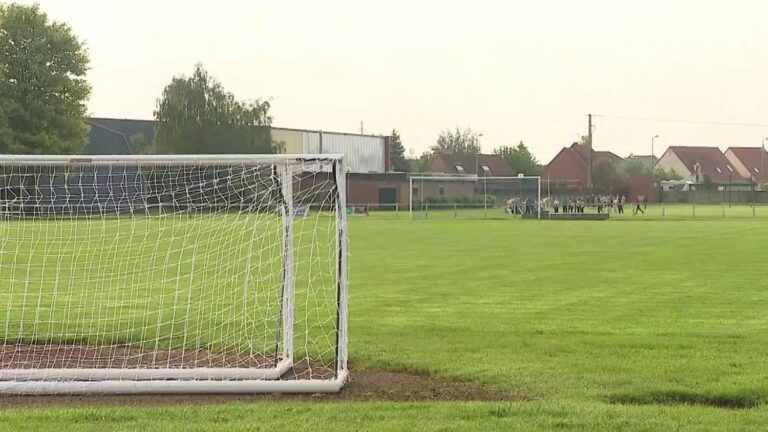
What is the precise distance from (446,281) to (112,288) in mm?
5901

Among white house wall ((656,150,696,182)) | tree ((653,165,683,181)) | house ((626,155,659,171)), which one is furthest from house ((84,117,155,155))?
white house wall ((656,150,696,182))

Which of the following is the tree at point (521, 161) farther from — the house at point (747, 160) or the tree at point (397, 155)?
the house at point (747, 160)

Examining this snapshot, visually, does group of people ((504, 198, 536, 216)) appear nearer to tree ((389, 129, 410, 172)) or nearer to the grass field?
the grass field

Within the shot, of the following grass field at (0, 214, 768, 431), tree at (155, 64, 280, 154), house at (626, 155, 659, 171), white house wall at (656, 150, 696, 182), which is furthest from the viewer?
white house wall at (656, 150, 696, 182)

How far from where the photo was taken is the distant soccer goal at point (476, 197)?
60.1 m

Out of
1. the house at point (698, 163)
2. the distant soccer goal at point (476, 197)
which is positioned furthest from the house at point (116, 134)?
the house at point (698, 163)

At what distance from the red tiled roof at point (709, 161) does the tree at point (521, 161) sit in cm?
2094

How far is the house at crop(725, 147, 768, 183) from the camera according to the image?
452 ft

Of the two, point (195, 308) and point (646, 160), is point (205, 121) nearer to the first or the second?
point (195, 308)

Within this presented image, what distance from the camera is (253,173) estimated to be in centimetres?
1077

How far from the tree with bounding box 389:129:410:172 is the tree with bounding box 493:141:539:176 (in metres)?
14.8

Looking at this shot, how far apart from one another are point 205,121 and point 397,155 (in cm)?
5101

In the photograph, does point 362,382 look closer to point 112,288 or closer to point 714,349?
point 714,349

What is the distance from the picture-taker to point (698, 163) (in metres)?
131
